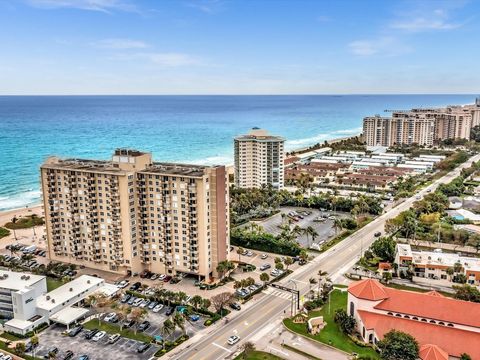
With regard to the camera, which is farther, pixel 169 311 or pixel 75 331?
pixel 169 311

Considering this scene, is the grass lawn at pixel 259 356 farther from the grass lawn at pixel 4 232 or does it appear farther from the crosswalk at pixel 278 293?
the grass lawn at pixel 4 232

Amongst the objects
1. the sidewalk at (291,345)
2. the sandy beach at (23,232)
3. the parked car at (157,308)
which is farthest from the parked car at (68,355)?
the sandy beach at (23,232)

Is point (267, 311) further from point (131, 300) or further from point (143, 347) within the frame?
point (131, 300)

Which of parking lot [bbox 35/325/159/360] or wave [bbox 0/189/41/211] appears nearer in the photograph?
parking lot [bbox 35/325/159/360]

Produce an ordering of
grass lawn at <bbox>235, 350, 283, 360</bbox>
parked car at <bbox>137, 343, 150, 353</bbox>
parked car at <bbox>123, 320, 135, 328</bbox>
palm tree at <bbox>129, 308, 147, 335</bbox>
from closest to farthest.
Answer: grass lawn at <bbox>235, 350, 283, 360</bbox> < parked car at <bbox>137, 343, 150, 353</bbox> < palm tree at <bbox>129, 308, 147, 335</bbox> < parked car at <bbox>123, 320, 135, 328</bbox>

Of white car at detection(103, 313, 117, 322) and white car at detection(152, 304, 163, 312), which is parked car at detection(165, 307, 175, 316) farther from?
white car at detection(103, 313, 117, 322)

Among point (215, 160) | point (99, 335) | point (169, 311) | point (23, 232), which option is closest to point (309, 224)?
point (169, 311)

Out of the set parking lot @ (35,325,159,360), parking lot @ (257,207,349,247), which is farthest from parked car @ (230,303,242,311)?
parking lot @ (257,207,349,247)
